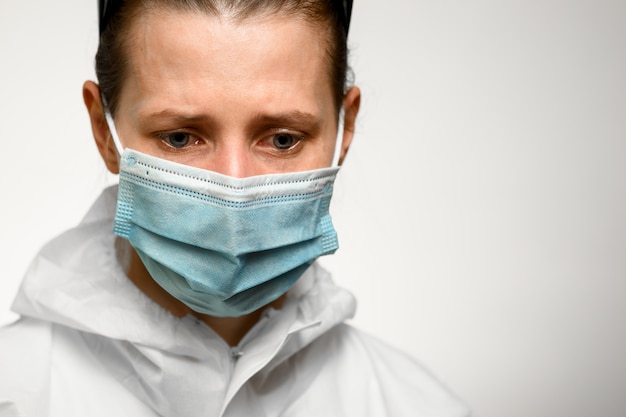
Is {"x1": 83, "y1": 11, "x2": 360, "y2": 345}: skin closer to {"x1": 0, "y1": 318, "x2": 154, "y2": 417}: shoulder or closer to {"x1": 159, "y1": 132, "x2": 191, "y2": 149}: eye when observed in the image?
{"x1": 159, "y1": 132, "x2": 191, "y2": 149}: eye

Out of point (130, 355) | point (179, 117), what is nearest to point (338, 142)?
point (179, 117)

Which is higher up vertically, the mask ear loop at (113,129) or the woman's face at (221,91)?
the woman's face at (221,91)

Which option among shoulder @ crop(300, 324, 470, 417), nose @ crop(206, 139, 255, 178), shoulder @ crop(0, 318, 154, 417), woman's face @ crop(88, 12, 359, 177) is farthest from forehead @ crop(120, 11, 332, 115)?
shoulder @ crop(300, 324, 470, 417)

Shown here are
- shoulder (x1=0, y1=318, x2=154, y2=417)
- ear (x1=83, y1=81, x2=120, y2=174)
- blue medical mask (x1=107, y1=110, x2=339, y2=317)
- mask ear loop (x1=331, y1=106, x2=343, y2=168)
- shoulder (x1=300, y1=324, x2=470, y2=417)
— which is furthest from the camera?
shoulder (x1=300, y1=324, x2=470, y2=417)

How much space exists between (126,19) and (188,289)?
2.23 ft

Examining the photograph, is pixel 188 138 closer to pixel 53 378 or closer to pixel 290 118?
pixel 290 118

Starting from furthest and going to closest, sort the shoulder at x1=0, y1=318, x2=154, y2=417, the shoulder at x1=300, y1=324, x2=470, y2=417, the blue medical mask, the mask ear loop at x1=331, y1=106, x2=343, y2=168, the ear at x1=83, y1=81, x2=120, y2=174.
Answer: the shoulder at x1=300, y1=324, x2=470, y2=417 < the mask ear loop at x1=331, y1=106, x2=343, y2=168 < the ear at x1=83, y1=81, x2=120, y2=174 < the shoulder at x1=0, y1=318, x2=154, y2=417 < the blue medical mask

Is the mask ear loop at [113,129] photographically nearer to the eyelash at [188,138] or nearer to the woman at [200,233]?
the woman at [200,233]

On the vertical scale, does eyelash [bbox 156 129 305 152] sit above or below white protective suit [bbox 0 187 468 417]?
above

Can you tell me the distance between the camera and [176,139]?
2418 millimetres

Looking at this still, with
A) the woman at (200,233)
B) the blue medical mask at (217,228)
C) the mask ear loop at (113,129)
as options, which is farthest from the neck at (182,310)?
the mask ear loop at (113,129)

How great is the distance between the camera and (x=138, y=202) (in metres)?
2.41

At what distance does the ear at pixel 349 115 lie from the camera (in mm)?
2773

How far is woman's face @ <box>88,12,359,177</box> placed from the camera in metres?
2.35
